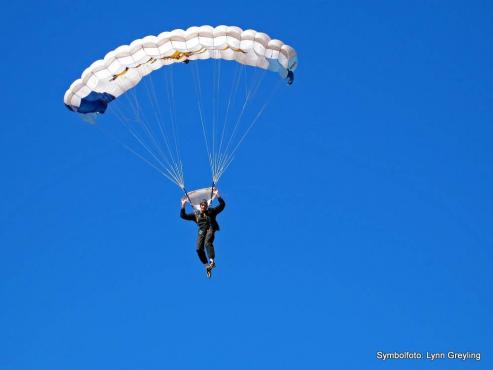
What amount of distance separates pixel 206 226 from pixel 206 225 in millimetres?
26

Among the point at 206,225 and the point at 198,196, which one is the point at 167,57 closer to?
the point at 198,196

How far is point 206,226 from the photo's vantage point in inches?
951

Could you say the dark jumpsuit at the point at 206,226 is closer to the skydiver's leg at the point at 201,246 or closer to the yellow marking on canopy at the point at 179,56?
the skydiver's leg at the point at 201,246

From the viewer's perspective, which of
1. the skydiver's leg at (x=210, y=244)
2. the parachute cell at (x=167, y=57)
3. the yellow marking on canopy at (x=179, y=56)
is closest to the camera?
the skydiver's leg at (x=210, y=244)

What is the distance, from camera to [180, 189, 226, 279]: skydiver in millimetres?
24031

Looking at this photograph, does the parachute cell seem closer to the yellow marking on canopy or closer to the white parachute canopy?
the yellow marking on canopy

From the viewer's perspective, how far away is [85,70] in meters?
25.1

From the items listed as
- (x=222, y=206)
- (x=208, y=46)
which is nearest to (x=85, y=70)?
(x=208, y=46)

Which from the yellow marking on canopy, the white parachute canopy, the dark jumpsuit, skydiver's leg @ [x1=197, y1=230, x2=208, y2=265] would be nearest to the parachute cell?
the yellow marking on canopy

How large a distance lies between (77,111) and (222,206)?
13.3 feet

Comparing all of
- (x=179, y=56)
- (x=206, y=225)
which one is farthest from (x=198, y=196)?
(x=179, y=56)

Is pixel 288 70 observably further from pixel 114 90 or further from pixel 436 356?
pixel 436 356

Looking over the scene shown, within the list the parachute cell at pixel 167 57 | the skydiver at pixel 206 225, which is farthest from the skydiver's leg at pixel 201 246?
the parachute cell at pixel 167 57

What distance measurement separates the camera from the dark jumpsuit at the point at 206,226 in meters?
24.0
